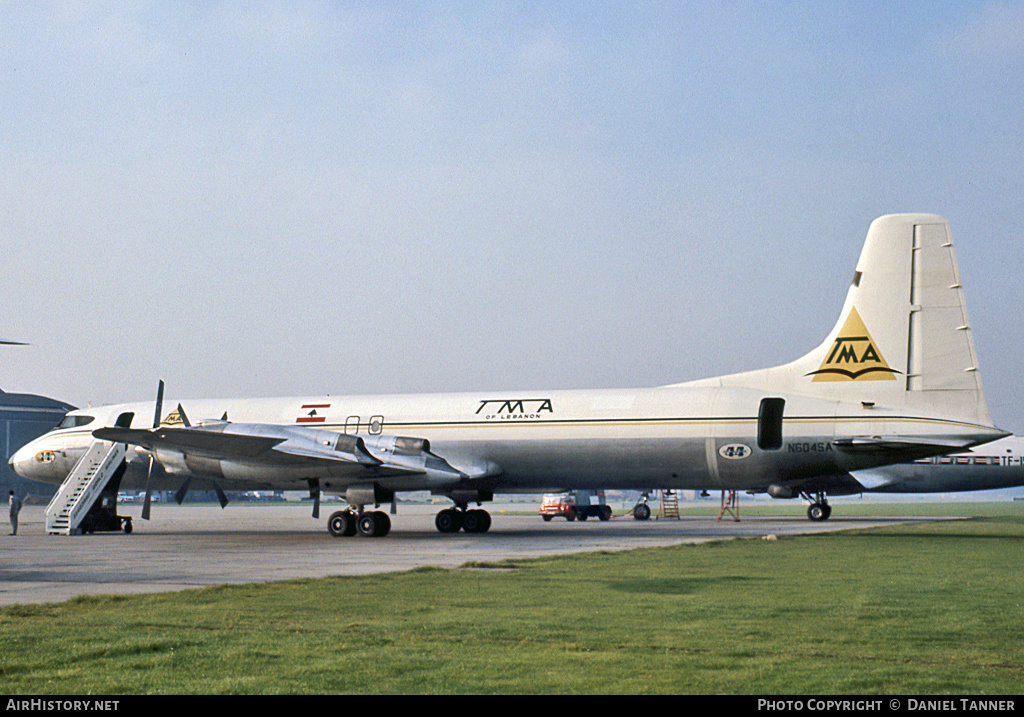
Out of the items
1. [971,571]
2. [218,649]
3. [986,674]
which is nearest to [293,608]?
[218,649]

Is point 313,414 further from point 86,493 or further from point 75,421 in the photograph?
point 75,421

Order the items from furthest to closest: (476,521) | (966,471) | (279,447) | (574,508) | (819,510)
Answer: (574,508)
(966,471)
(819,510)
(476,521)
(279,447)

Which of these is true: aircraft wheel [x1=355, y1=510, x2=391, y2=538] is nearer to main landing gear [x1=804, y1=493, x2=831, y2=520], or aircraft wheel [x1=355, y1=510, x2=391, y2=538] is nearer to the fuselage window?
the fuselage window

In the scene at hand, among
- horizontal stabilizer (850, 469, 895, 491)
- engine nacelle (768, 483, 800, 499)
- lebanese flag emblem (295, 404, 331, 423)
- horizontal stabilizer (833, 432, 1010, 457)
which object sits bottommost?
engine nacelle (768, 483, 800, 499)

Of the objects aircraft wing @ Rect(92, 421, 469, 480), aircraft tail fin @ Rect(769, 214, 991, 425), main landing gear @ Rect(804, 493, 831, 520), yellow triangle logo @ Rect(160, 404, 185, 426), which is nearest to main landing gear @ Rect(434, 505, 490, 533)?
aircraft wing @ Rect(92, 421, 469, 480)

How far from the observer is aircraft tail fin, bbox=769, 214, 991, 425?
2414cm

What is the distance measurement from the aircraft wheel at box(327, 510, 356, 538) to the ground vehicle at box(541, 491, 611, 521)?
963 inches

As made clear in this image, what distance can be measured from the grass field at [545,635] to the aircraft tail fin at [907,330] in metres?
9.68

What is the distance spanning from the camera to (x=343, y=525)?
28.1 meters

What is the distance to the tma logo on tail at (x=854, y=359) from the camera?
25047 mm

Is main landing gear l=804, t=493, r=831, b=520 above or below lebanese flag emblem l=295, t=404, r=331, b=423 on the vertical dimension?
below

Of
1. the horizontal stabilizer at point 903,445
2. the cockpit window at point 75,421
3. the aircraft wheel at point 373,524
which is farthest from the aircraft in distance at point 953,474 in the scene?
the cockpit window at point 75,421

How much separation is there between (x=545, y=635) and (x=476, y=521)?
22037 mm

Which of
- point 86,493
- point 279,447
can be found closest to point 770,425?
point 279,447
